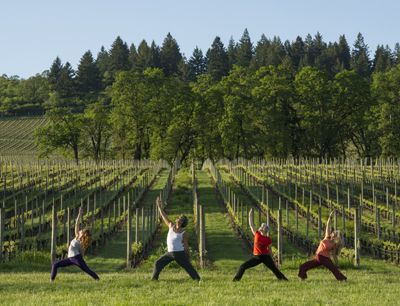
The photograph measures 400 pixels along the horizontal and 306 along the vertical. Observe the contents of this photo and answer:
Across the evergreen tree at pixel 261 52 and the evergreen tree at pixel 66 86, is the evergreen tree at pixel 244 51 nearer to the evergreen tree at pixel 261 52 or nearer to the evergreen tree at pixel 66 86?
the evergreen tree at pixel 261 52

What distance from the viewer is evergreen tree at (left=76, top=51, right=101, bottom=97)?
162 metres

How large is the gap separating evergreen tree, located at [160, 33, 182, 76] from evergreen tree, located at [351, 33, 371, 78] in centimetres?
4333

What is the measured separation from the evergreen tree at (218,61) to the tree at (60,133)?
56.5 metres

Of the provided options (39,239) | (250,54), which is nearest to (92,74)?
(250,54)

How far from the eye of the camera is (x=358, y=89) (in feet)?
259

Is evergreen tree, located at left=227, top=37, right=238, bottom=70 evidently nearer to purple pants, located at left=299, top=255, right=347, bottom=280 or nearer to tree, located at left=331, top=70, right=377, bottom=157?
tree, located at left=331, top=70, right=377, bottom=157

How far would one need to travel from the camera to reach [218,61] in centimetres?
14862

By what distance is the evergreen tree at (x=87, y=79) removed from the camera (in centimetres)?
16175

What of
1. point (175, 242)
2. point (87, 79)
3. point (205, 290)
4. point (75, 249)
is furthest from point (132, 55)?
point (205, 290)

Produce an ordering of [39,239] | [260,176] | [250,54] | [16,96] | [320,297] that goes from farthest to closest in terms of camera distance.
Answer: [16,96], [250,54], [260,176], [39,239], [320,297]

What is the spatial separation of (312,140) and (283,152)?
12.4ft

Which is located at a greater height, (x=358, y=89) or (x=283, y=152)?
(x=358, y=89)

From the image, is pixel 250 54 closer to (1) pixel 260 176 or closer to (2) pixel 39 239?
(1) pixel 260 176

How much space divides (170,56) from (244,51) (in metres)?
20.8
